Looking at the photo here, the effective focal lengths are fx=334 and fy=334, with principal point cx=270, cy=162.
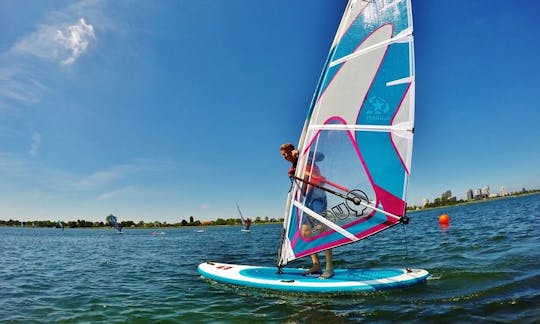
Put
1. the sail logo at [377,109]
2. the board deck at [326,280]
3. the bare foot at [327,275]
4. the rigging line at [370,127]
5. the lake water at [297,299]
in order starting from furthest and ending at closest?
the bare foot at [327,275]
the sail logo at [377,109]
the board deck at [326,280]
the rigging line at [370,127]
the lake water at [297,299]

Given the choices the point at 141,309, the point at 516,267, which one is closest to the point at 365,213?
the point at 516,267

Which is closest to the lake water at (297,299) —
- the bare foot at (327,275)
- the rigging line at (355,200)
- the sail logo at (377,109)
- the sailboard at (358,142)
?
the sailboard at (358,142)

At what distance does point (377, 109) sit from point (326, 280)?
4.03m

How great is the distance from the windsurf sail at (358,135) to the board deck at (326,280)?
73 cm

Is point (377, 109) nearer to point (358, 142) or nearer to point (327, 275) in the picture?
point (358, 142)

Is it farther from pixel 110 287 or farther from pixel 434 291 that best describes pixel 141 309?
pixel 434 291

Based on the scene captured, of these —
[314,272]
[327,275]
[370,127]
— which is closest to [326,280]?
[327,275]

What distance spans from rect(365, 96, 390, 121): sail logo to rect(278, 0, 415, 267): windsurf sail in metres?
0.02

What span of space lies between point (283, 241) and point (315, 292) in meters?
1.46

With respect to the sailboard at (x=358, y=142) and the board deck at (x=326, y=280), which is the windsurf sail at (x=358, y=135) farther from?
the board deck at (x=326, y=280)

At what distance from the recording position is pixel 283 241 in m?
8.18

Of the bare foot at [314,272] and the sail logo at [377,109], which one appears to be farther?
the bare foot at [314,272]

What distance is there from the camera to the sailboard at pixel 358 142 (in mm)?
7113

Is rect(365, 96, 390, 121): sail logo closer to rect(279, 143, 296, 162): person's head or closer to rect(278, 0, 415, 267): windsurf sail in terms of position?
rect(278, 0, 415, 267): windsurf sail
